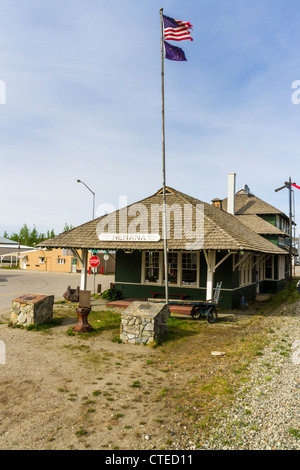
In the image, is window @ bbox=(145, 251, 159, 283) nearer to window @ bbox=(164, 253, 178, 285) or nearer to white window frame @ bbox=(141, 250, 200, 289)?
white window frame @ bbox=(141, 250, 200, 289)

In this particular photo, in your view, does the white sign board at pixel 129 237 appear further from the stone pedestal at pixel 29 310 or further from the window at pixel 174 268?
the stone pedestal at pixel 29 310

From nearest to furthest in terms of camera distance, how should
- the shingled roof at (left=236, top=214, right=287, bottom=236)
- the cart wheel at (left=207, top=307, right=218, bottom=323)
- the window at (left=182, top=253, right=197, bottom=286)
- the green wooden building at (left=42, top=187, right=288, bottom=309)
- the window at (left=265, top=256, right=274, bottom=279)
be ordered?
1. the cart wheel at (left=207, top=307, right=218, bottom=323)
2. the green wooden building at (left=42, top=187, right=288, bottom=309)
3. the window at (left=182, top=253, right=197, bottom=286)
4. the window at (left=265, top=256, right=274, bottom=279)
5. the shingled roof at (left=236, top=214, right=287, bottom=236)

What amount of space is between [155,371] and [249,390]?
2.26 meters

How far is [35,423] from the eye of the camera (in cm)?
512

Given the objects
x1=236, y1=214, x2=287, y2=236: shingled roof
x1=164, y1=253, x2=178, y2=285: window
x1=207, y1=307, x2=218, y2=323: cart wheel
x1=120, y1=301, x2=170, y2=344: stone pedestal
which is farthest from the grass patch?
x1=236, y1=214, x2=287, y2=236: shingled roof

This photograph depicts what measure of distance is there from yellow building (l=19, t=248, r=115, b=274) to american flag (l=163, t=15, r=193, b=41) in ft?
117

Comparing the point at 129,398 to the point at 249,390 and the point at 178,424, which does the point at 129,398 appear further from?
the point at 249,390

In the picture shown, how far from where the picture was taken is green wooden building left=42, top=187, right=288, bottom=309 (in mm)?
15117

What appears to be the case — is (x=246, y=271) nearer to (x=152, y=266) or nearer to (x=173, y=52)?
(x=152, y=266)

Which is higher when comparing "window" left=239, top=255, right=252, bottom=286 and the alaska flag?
the alaska flag

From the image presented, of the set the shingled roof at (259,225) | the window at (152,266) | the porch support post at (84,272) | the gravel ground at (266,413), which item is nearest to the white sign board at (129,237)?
the porch support post at (84,272)

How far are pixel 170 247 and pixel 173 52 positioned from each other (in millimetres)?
7861

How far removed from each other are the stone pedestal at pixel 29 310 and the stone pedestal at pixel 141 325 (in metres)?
3.54

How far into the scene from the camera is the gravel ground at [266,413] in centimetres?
446
